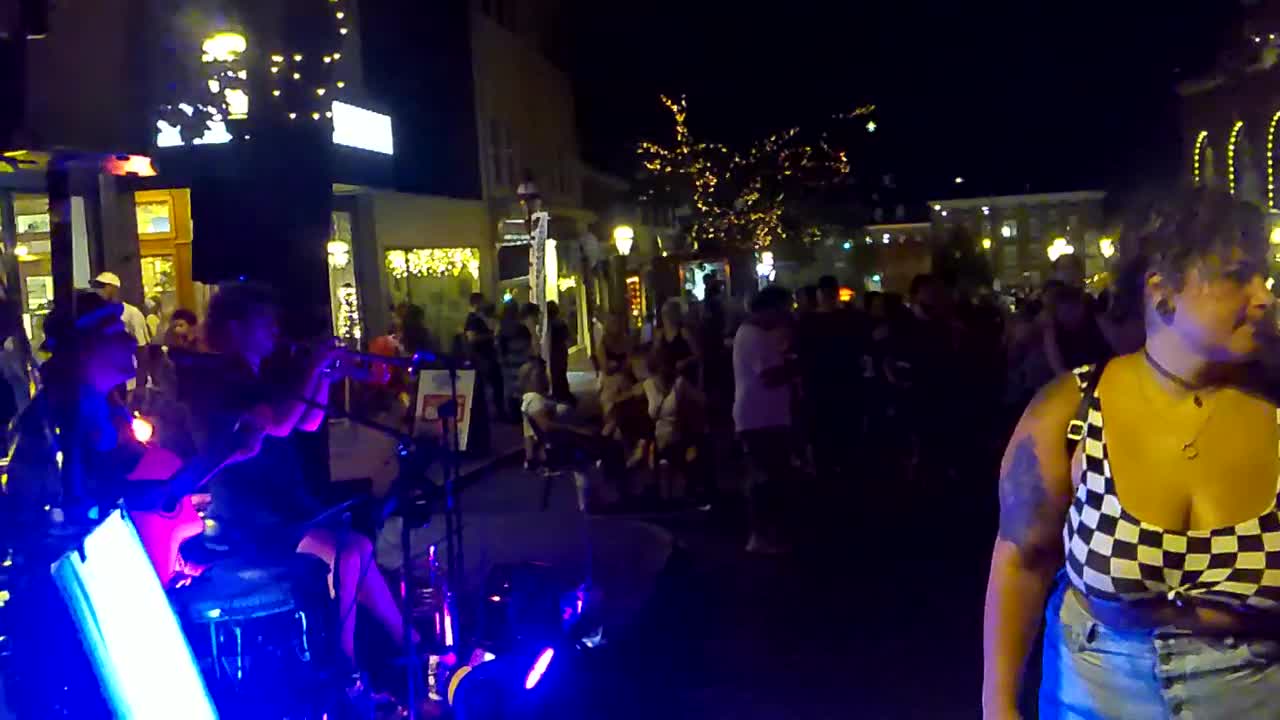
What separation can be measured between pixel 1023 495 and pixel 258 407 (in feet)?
9.62

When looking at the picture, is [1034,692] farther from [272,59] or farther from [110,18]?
[110,18]

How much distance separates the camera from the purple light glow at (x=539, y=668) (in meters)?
5.50

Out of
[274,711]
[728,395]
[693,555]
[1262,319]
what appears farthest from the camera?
[728,395]

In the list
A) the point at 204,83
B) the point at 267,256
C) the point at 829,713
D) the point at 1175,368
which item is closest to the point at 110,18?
the point at 204,83

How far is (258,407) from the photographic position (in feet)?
15.0

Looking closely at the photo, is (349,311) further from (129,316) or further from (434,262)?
(129,316)

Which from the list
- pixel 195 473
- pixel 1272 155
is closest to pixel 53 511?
pixel 195 473

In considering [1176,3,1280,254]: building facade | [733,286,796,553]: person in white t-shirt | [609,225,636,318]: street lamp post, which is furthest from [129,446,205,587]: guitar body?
[609,225,636,318]: street lamp post

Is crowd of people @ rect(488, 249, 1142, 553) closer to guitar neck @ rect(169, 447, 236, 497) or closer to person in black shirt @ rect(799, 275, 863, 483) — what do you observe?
person in black shirt @ rect(799, 275, 863, 483)

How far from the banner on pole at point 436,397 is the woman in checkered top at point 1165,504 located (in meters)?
3.14

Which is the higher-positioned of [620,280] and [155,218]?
[155,218]

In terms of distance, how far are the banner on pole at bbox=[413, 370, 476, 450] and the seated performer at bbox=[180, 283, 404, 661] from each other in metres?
0.56

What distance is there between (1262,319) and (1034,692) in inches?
115

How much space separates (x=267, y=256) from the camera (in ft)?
15.6
